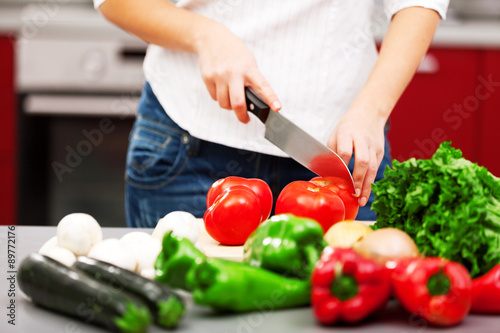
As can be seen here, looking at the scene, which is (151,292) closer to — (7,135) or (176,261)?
(176,261)

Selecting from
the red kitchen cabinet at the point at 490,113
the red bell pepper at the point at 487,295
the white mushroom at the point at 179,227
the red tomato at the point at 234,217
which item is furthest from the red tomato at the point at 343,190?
the red kitchen cabinet at the point at 490,113

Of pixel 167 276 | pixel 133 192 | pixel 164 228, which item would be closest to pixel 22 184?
pixel 133 192

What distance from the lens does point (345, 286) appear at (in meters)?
0.64

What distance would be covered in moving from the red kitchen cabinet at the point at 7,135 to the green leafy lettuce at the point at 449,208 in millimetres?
1968

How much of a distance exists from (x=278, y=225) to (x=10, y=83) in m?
2.03

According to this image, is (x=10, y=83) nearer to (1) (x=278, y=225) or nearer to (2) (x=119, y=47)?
(2) (x=119, y=47)

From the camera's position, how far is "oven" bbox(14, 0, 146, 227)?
241 centimetres

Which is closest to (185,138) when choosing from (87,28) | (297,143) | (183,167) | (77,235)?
(183,167)

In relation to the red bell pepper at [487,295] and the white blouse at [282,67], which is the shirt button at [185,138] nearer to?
the white blouse at [282,67]

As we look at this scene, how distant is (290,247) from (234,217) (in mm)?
258

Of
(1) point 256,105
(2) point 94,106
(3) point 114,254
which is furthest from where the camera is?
(2) point 94,106

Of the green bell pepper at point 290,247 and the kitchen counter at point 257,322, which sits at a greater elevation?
the green bell pepper at point 290,247

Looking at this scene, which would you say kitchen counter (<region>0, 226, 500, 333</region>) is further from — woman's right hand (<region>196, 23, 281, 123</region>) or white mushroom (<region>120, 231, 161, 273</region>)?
woman's right hand (<region>196, 23, 281, 123</region>)

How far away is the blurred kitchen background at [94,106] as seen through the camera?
7.85 feet
